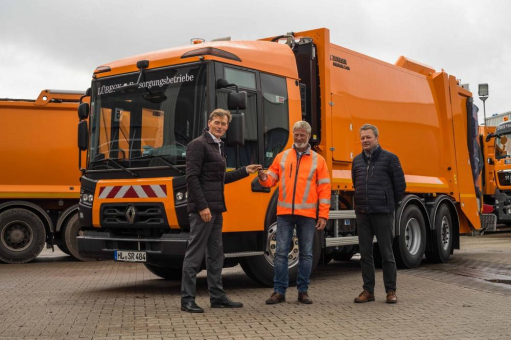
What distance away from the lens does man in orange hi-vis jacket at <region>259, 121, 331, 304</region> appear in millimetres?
7801

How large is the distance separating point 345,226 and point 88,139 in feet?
12.3

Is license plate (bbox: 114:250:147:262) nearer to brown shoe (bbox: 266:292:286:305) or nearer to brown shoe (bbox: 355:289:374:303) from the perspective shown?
brown shoe (bbox: 266:292:286:305)

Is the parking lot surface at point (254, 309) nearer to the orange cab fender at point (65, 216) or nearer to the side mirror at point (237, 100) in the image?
the side mirror at point (237, 100)

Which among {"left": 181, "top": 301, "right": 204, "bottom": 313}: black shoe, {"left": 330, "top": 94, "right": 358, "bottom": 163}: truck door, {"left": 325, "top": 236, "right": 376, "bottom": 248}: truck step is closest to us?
{"left": 181, "top": 301, "right": 204, "bottom": 313}: black shoe

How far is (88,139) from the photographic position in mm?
9320

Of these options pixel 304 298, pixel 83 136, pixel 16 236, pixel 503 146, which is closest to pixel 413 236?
pixel 304 298

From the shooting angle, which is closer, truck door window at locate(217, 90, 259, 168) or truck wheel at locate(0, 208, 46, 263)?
truck door window at locate(217, 90, 259, 168)

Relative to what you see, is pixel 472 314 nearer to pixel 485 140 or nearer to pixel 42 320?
pixel 42 320

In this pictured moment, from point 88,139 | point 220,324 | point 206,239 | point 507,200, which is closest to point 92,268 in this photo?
point 88,139

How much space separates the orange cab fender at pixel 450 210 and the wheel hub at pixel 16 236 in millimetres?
7301

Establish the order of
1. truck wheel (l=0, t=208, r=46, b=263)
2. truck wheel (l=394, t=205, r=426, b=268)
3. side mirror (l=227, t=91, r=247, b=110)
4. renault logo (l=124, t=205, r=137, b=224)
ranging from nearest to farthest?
side mirror (l=227, t=91, r=247, b=110) → renault logo (l=124, t=205, r=137, b=224) → truck wheel (l=394, t=205, r=426, b=268) → truck wheel (l=0, t=208, r=46, b=263)

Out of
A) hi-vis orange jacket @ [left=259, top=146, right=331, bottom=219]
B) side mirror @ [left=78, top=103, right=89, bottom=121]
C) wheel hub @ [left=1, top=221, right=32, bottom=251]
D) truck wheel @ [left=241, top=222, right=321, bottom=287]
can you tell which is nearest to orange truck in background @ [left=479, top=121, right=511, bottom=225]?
wheel hub @ [left=1, top=221, right=32, bottom=251]

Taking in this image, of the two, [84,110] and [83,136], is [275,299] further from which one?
[84,110]

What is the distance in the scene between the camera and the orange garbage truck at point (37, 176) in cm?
1366
